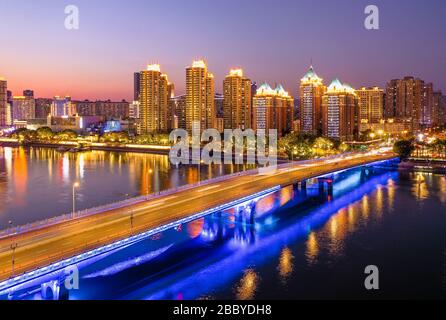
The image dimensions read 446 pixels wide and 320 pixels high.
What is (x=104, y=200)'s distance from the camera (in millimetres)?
18594

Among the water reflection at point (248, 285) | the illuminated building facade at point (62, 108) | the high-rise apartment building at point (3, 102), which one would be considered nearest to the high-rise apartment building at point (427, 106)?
the illuminated building facade at point (62, 108)

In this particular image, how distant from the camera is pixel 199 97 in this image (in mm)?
50219

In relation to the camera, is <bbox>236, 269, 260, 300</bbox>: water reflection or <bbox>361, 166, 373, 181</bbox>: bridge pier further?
<bbox>361, 166, 373, 181</bbox>: bridge pier

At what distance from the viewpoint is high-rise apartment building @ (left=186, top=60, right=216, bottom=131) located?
49.8 m

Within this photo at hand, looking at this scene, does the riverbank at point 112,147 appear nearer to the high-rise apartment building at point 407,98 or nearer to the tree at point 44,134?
the tree at point 44,134

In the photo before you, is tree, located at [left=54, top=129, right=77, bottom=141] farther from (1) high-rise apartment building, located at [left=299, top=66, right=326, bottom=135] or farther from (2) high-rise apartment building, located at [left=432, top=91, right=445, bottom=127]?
(2) high-rise apartment building, located at [left=432, top=91, right=445, bottom=127]

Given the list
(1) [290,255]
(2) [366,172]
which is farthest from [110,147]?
(1) [290,255]

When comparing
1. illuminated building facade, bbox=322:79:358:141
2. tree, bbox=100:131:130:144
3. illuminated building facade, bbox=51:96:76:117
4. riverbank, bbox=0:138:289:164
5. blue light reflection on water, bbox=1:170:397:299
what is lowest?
blue light reflection on water, bbox=1:170:397:299

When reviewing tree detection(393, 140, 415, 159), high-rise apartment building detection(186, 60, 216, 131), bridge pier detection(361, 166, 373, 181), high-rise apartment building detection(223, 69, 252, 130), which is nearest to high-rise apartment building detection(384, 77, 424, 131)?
high-rise apartment building detection(223, 69, 252, 130)

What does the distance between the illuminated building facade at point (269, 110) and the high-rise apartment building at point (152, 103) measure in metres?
10.6

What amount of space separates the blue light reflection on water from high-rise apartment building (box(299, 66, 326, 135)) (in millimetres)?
31902
